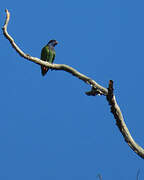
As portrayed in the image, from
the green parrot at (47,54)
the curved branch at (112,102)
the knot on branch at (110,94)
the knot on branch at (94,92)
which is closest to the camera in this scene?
the knot on branch at (110,94)

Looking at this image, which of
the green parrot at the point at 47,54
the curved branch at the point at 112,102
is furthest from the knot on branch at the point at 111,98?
the green parrot at the point at 47,54

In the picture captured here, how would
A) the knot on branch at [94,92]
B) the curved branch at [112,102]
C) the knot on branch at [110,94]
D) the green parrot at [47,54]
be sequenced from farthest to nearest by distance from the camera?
the green parrot at [47,54]
the knot on branch at [94,92]
the curved branch at [112,102]
the knot on branch at [110,94]

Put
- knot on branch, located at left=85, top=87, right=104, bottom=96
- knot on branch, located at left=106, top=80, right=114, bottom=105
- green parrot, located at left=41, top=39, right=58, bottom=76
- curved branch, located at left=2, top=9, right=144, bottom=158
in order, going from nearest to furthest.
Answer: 1. knot on branch, located at left=106, top=80, right=114, bottom=105
2. curved branch, located at left=2, top=9, right=144, bottom=158
3. knot on branch, located at left=85, top=87, right=104, bottom=96
4. green parrot, located at left=41, top=39, right=58, bottom=76

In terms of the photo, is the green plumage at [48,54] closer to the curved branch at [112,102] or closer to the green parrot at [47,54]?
the green parrot at [47,54]

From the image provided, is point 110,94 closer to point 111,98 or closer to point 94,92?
point 111,98

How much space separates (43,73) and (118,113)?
5.54m

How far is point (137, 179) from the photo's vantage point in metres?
2.64

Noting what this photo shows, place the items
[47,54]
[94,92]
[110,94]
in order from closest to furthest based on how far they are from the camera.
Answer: [110,94]
[94,92]
[47,54]

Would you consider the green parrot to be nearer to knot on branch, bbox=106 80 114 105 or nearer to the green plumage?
the green plumage

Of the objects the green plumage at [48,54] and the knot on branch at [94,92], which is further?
the green plumage at [48,54]

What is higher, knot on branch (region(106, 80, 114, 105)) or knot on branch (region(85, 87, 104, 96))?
knot on branch (region(85, 87, 104, 96))

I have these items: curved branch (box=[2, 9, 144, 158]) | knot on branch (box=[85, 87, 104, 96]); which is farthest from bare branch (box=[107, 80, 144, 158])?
knot on branch (box=[85, 87, 104, 96])

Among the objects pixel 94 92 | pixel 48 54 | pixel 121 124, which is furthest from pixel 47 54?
pixel 121 124

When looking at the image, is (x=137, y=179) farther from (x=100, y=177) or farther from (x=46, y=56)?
(x=46, y=56)
